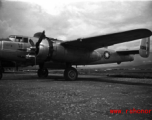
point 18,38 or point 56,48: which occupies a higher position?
point 18,38

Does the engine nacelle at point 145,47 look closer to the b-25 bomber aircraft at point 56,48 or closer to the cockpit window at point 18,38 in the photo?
the b-25 bomber aircraft at point 56,48

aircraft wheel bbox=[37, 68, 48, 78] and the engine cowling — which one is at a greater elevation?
the engine cowling

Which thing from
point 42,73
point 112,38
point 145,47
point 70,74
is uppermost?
point 145,47

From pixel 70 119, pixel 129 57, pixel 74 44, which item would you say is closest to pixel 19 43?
pixel 74 44

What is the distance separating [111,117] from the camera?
2.16 m

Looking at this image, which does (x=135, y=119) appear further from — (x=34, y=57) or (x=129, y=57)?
(x=129, y=57)

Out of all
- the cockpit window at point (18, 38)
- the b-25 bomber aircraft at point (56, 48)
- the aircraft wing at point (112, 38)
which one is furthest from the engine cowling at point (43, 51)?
the cockpit window at point (18, 38)

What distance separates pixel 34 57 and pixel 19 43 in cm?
159

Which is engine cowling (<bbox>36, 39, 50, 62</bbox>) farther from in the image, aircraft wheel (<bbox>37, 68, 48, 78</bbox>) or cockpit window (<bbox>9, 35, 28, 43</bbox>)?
aircraft wheel (<bbox>37, 68, 48, 78</bbox>)

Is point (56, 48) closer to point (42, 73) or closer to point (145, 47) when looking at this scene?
point (42, 73)

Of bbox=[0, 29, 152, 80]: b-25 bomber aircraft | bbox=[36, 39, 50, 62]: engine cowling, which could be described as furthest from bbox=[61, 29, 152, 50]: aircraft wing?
bbox=[36, 39, 50, 62]: engine cowling

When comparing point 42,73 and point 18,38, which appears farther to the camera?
point 42,73

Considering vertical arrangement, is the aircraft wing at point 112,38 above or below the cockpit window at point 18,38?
below

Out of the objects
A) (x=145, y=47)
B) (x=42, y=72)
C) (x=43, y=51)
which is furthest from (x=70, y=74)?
(x=145, y=47)
